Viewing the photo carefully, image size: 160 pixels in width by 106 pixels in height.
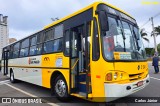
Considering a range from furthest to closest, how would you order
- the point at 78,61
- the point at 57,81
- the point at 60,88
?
the point at 57,81 < the point at 60,88 < the point at 78,61

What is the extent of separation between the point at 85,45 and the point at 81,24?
0.82m

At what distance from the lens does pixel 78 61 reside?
7.26 m

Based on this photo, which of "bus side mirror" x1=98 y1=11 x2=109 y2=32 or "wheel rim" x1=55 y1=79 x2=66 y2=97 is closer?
"bus side mirror" x1=98 y1=11 x2=109 y2=32

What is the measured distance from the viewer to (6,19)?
209 ft

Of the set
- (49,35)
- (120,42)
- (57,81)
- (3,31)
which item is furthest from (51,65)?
(3,31)

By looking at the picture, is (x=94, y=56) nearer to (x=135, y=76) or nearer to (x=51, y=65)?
(x=135, y=76)

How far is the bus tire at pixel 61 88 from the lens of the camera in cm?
757

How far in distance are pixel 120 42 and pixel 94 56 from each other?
903 mm

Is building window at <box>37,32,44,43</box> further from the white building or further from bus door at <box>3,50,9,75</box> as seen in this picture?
the white building

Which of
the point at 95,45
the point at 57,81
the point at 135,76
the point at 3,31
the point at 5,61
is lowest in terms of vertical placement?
the point at 57,81

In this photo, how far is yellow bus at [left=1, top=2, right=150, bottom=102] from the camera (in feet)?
19.3

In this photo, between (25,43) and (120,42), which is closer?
(120,42)

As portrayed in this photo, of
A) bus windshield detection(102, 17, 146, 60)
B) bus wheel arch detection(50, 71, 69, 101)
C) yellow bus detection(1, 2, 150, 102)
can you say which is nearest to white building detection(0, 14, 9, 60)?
yellow bus detection(1, 2, 150, 102)

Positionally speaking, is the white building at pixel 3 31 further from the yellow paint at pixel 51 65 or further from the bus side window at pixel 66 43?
the bus side window at pixel 66 43
